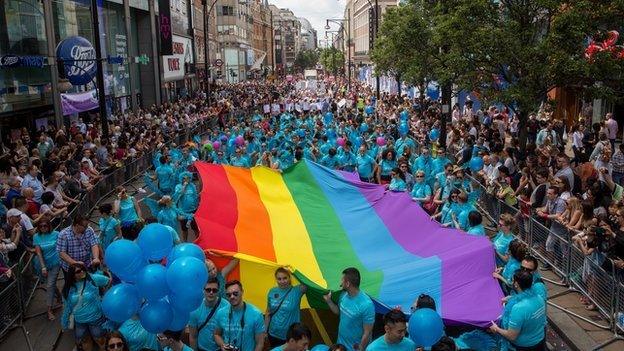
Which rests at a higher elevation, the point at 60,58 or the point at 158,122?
the point at 60,58

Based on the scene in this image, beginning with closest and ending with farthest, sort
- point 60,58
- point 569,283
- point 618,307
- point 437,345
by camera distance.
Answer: point 437,345 < point 618,307 < point 569,283 < point 60,58

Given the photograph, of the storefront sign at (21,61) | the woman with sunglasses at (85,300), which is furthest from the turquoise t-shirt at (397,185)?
the storefront sign at (21,61)

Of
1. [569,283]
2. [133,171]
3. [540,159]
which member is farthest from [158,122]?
[569,283]

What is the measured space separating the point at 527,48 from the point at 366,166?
16.0 feet

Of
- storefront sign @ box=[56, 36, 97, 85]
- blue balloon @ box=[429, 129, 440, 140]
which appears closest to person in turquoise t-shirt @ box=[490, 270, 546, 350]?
blue balloon @ box=[429, 129, 440, 140]

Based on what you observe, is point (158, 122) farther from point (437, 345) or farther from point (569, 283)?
point (437, 345)

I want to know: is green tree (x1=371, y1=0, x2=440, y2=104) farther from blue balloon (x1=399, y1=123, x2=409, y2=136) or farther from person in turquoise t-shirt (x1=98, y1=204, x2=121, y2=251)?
person in turquoise t-shirt (x1=98, y1=204, x2=121, y2=251)

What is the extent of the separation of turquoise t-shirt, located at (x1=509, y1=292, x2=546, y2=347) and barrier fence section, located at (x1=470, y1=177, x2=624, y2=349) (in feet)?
6.79

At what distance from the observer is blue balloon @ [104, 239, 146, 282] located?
5829mm

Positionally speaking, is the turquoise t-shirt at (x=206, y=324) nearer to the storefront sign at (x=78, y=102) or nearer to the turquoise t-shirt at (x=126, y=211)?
the turquoise t-shirt at (x=126, y=211)

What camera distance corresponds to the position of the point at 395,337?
5.12m

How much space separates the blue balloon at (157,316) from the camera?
545cm

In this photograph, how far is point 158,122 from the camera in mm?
26000

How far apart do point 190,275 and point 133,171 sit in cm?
1312
